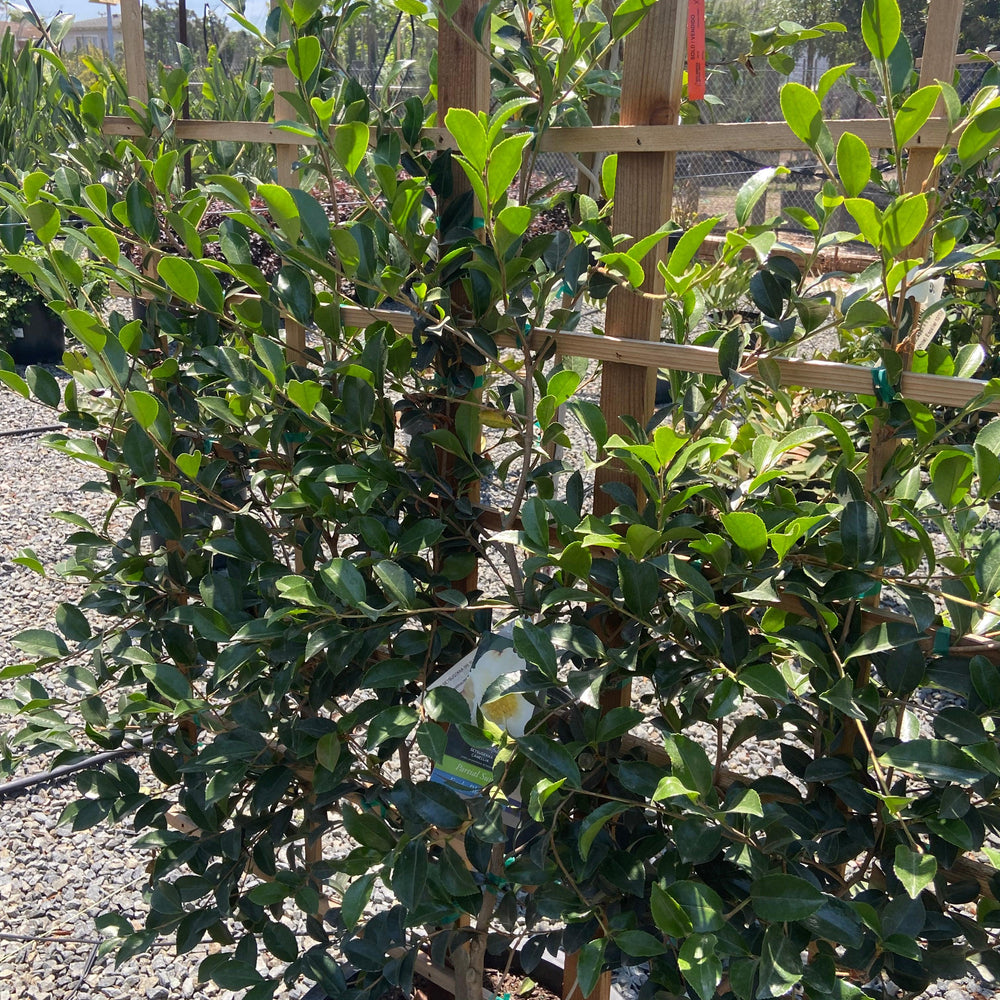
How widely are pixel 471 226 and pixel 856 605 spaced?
2.14 ft

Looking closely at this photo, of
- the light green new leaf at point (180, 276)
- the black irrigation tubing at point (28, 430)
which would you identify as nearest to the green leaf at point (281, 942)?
the light green new leaf at point (180, 276)

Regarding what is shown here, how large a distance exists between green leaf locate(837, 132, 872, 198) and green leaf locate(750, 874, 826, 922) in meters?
0.63

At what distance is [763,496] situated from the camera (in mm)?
1097

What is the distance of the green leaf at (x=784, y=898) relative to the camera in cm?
85

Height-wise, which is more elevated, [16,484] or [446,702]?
[446,702]

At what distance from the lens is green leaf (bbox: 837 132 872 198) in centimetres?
88

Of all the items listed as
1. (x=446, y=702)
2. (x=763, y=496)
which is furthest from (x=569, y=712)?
(x=763, y=496)

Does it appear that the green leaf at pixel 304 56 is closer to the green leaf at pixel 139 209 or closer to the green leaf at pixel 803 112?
the green leaf at pixel 139 209

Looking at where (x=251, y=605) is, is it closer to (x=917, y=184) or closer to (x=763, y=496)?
(x=763, y=496)

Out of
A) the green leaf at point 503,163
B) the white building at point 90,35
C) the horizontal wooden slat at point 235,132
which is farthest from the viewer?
the white building at point 90,35

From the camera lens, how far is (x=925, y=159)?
42.0 inches

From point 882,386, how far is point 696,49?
0.57 meters

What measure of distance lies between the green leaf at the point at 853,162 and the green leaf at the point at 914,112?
1.4 inches

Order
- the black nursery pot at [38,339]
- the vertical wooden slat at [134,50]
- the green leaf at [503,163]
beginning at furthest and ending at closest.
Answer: the black nursery pot at [38,339] → the vertical wooden slat at [134,50] → the green leaf at [503,163]
